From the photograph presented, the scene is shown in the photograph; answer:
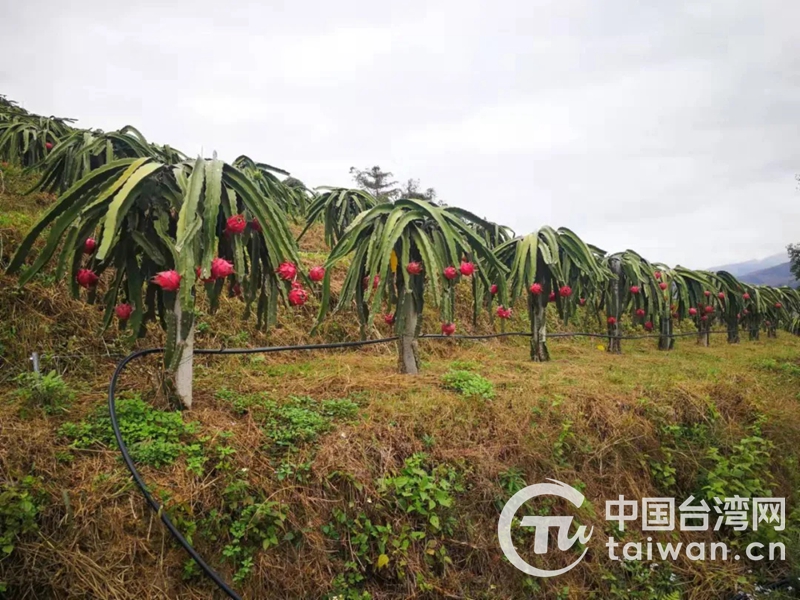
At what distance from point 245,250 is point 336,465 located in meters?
1.46

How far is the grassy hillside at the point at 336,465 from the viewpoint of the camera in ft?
6.60

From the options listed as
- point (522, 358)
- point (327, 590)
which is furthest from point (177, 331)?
point (522, 358)

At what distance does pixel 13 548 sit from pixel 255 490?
0.93 meters

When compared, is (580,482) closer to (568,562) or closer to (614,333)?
(568,562)

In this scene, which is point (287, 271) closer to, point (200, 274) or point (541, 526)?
point (200, 274)

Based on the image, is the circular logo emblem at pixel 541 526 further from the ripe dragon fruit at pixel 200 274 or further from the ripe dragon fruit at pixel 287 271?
the ripe dragon fruit at pixel 200 274

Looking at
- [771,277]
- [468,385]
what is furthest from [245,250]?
[771,277]

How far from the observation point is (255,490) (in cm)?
225

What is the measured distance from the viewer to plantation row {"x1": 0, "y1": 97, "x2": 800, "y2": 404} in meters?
2.38

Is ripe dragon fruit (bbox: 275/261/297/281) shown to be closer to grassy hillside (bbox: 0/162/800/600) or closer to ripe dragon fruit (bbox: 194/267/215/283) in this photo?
ripe dragon fruit (bbox: 194/267/215/283)

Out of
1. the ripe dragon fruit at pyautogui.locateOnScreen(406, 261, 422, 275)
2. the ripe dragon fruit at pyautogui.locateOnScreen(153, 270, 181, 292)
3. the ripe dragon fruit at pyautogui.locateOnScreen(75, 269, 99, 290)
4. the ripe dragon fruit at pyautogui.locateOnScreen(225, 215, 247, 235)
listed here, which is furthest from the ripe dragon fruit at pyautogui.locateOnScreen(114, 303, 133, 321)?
the ripe dragon fruit at pyautogui.locateOnScreen(406, 261, 422, 275)

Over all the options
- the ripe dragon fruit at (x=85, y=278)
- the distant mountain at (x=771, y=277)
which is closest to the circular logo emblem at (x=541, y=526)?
the ripe dragon fruit at (x=85, y=278)

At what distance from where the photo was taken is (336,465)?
2.45m

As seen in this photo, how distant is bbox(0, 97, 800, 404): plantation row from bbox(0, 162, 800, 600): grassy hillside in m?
0.47
